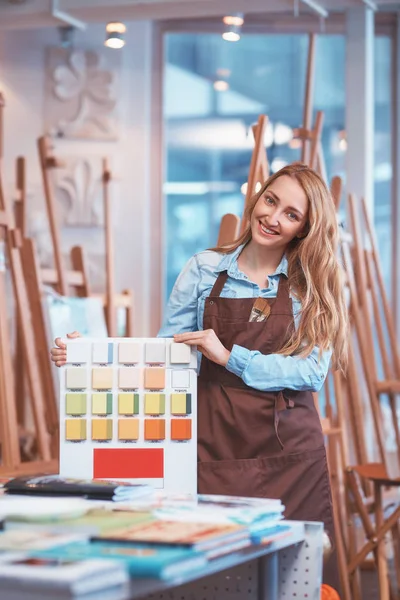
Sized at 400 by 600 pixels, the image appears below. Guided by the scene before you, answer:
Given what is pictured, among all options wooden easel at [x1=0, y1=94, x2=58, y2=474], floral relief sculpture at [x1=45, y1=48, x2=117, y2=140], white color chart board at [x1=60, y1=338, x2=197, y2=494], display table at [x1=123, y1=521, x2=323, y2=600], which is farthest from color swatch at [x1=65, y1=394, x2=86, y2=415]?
floral relief sculpture at [x1=45, y1=48, x2=117, y2=140]

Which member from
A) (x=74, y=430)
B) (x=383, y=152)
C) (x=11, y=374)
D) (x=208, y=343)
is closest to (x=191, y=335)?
(x=208, y=343)

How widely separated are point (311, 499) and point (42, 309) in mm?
1908

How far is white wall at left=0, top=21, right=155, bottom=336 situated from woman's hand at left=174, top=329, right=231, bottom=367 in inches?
155

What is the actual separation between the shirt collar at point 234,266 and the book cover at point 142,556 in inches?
53.6

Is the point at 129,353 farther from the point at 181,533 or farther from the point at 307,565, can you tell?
the point at 181,533

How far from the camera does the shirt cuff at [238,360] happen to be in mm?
2635

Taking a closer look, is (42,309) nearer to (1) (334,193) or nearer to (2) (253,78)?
(1) (334,193)

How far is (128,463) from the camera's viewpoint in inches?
101

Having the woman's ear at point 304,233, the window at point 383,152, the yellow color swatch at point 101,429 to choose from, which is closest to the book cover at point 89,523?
the yellow color swatch at point 101,429

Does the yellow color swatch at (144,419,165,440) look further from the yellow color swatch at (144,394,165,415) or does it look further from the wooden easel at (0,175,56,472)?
the wooden easel at (0,175,56,472)

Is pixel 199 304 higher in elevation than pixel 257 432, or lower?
higher

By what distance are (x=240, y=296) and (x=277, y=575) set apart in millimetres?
988

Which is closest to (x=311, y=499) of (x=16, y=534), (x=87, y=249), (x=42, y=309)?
(x=16, y=534)

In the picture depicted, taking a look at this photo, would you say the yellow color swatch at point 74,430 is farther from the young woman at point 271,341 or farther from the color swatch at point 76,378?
the young woman at point 271,341
